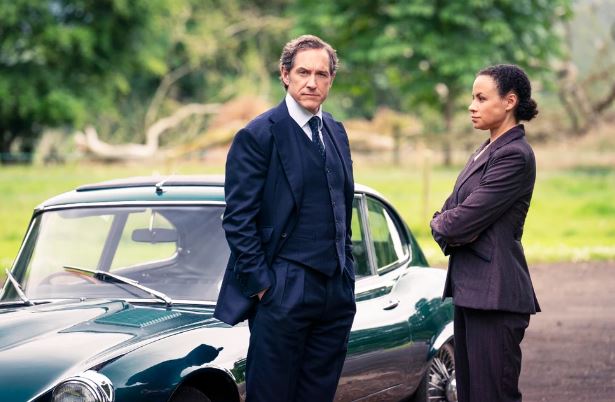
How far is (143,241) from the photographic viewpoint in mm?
6371

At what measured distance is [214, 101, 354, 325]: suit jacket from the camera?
475 centimetres

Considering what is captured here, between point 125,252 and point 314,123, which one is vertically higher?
point 314,123

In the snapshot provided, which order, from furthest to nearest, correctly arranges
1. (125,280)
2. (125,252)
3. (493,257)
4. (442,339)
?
(442,339), (125,252), (125,280), (493,257)

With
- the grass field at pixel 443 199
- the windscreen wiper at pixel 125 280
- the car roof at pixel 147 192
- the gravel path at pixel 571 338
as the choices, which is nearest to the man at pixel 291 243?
the windscreen wiper at pixel 125 280

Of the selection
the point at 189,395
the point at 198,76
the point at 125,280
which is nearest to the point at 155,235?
the point at 125,280

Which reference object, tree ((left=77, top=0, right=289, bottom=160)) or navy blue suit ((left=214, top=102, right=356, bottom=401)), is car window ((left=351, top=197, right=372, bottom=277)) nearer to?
navy blue suit ((left=214, top=102, right=356, bottom=401))

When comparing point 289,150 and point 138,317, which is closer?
point 289,150

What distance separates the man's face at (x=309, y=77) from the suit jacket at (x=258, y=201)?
4.5 inches

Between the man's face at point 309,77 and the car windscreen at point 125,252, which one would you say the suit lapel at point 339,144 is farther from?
the car windscreen at point 125,252

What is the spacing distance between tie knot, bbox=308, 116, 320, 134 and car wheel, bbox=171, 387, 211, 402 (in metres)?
1.31

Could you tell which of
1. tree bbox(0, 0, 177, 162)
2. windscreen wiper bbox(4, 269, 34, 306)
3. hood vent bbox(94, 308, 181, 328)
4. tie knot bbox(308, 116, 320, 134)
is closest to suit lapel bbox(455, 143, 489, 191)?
tie knot bbox(308, 116, 320, 134)

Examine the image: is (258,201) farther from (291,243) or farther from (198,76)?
(198,76)

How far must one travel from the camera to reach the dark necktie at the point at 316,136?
16.3 feet

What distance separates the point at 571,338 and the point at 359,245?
15.8 feet
